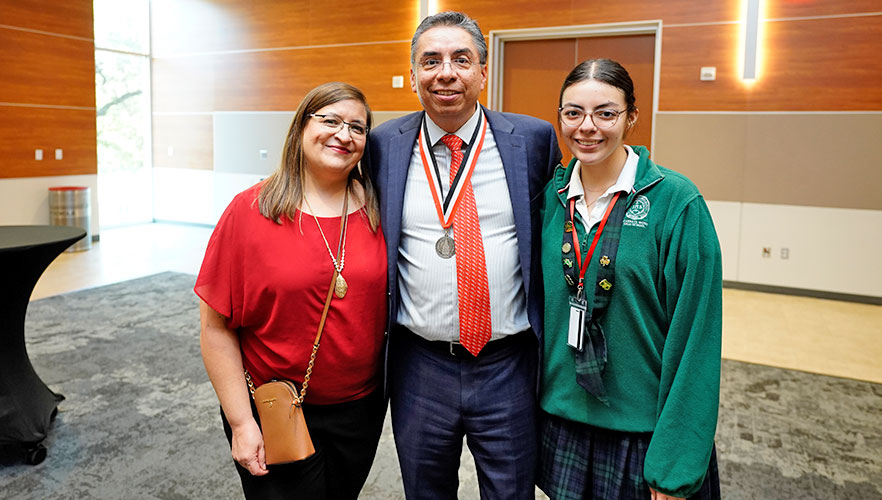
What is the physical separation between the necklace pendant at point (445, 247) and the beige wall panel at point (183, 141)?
9.16 m

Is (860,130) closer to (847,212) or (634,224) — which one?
(847,212)

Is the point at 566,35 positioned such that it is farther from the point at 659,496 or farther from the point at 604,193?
the point at 659,496

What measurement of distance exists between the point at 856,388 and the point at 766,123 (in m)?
3.20

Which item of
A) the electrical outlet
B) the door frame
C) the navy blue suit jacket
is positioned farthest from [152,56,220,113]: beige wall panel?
the navy blue suit jacket

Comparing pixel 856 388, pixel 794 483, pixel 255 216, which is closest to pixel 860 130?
pixel 856 388

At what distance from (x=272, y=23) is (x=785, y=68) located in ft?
21.4

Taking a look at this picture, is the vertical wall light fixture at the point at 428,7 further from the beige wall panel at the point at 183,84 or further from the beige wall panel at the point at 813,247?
the beige wall panel at the point at 813,247

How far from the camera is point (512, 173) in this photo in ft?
6.13

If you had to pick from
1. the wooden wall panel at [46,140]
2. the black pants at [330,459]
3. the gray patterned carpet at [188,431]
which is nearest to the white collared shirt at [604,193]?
the black pants at [330,459]

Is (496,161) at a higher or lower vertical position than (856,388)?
higher

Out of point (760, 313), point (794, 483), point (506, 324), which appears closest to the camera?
point (506, 324)

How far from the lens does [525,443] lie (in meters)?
1.85

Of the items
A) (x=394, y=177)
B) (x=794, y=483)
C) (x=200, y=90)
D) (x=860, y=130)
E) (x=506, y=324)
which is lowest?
(x=794, y=483)

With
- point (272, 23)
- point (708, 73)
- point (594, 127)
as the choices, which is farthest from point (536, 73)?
point (594, 127)
